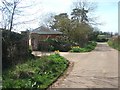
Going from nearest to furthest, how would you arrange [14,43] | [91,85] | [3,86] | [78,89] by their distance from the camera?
[3,86], [78,89], [91,85], [14,43]

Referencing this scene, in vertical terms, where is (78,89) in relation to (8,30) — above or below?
below

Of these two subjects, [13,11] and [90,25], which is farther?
[90,25]

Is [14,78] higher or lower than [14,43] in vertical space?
lower

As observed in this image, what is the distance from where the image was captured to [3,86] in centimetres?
1001

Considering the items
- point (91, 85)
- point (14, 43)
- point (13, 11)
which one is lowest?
point (91, 85)

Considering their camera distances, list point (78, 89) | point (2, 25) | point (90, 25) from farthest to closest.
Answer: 1. point (90, 25)
2. point (2, 25)
3. point (78, 89)

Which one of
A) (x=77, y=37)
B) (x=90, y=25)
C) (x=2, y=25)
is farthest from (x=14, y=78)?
(x=90, y=25)

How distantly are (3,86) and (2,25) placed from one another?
6.74m

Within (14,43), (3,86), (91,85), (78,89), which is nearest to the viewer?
(3,86)

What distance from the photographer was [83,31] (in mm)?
58844

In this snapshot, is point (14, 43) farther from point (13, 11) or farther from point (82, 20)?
point (82, 20)

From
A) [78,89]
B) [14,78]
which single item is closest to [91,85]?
[78,89]

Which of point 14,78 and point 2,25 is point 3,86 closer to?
point 14,78

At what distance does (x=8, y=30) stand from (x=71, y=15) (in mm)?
53084
